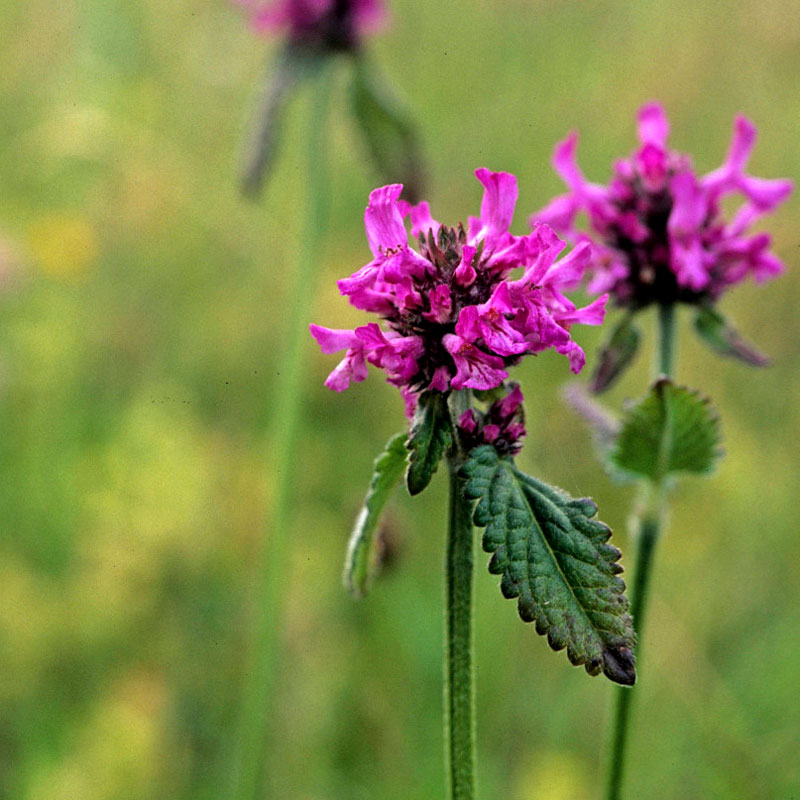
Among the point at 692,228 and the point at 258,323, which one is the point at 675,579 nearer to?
the point at 692,228

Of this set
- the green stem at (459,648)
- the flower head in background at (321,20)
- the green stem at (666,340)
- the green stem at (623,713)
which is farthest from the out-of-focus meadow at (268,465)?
the green stem at (459,648)

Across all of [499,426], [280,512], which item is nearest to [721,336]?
[499,426]

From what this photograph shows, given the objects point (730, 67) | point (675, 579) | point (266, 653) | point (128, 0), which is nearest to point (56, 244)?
point (266, 653)

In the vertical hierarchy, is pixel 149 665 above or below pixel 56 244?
below

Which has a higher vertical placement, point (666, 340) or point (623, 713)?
point (666, 340)

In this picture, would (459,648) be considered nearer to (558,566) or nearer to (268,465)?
(558,566)

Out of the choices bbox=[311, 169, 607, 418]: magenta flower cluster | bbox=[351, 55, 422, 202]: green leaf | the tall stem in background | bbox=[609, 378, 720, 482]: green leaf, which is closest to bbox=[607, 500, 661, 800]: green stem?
the tall stem in background
